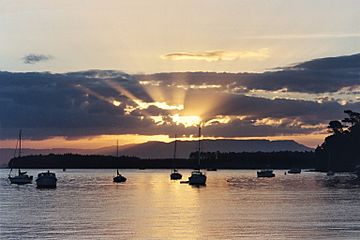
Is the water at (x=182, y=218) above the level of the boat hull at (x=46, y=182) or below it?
below

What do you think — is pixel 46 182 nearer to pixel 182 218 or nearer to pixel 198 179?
pixel 198 179

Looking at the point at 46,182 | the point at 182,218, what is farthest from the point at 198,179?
the point at 182,218

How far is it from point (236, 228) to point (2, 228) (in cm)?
1762

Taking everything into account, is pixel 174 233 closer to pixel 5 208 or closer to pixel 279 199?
pixel 5 208

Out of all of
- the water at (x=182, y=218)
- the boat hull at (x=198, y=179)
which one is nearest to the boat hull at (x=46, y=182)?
the boat hull at (x=198, y=179)

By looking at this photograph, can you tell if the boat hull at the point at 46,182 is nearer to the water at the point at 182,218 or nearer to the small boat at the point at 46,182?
the small boat at the point at 46,182

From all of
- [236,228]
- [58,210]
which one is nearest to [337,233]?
[236,228]

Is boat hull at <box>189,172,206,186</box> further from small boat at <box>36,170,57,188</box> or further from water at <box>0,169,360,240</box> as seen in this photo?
water at <box>0,169,360,240</box>

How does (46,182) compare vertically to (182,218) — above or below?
above

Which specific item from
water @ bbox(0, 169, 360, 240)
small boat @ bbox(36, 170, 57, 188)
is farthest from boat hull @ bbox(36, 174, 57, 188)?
water @ bbox(0, 169, 360, 240)

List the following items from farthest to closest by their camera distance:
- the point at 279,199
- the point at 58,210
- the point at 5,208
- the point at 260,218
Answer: the point at 279,199
the point at 5,208
the point at 58,210
the point at 260,218

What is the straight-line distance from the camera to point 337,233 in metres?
55.8

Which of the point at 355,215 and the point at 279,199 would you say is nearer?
the point at 355,215

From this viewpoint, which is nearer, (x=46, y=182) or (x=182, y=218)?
(x=182, y=218)
